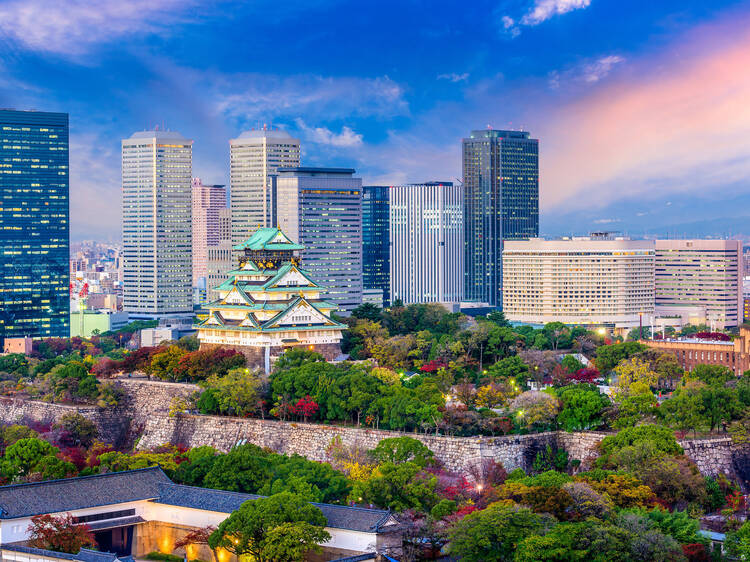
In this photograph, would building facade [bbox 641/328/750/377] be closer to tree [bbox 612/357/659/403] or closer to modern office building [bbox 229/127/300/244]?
tree [bbox 612/357/659/403]

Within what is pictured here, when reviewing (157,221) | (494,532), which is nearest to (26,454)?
(494,532)

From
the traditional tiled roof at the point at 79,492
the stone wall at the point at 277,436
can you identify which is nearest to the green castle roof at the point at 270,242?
the stone wall at the point at 277,436

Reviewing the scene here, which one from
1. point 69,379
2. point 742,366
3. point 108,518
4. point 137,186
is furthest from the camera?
point 137,186

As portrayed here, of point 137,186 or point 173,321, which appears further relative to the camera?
point 137,186

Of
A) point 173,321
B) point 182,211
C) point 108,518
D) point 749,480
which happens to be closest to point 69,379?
point 108,518

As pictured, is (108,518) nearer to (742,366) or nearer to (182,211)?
(742,366)

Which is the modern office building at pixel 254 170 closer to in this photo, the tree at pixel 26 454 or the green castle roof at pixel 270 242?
the green castle roof at pixel 270 242

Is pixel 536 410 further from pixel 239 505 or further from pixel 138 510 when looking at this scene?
pixel 138 510

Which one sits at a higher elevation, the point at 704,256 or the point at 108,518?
the point at 704,256
